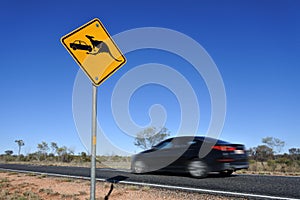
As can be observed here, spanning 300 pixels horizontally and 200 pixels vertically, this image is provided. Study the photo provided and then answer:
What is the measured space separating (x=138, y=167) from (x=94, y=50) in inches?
299

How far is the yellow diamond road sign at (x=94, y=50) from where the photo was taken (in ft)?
13.4

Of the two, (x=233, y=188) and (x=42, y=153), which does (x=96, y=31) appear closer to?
(x=233, y=188)

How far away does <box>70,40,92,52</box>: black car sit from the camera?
410 centimetres

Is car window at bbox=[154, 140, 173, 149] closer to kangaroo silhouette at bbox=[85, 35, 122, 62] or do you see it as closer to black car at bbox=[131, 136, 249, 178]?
black car at bbox=[131, 136, 249, 178]

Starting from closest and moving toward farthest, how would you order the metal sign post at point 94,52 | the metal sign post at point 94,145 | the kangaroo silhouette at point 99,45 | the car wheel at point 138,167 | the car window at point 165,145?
1. the metal sign post at point 94,145
2. the metal sign post at point 94,52
3. the kangaroo silhouette at point 99,45
4. the car window at point 165,145
5. the car wheel at point 138,167

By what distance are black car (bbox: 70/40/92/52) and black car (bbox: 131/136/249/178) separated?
6.15 meters

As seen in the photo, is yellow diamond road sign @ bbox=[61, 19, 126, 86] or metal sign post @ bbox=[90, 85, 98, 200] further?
yellow diamond road sign @ bbox=[61, 19, 126, 86]

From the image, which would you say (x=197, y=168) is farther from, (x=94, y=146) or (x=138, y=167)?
(x=94, y=146)

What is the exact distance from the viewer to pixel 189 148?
31.5 feet

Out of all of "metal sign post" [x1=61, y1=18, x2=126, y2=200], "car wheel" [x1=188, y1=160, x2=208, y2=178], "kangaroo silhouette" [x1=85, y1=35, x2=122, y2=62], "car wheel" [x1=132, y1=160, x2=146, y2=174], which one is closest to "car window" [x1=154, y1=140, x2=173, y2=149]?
"car wheel" [x1=132, y1=160, x2=146, y2=174]

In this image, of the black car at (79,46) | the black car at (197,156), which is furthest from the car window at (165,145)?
the black car at (79,46)

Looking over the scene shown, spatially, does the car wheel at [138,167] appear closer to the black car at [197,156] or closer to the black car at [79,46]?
the black car at [197,156]

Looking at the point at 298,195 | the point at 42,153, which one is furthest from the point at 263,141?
the point at 298,195

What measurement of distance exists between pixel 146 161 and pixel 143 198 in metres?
5.06
